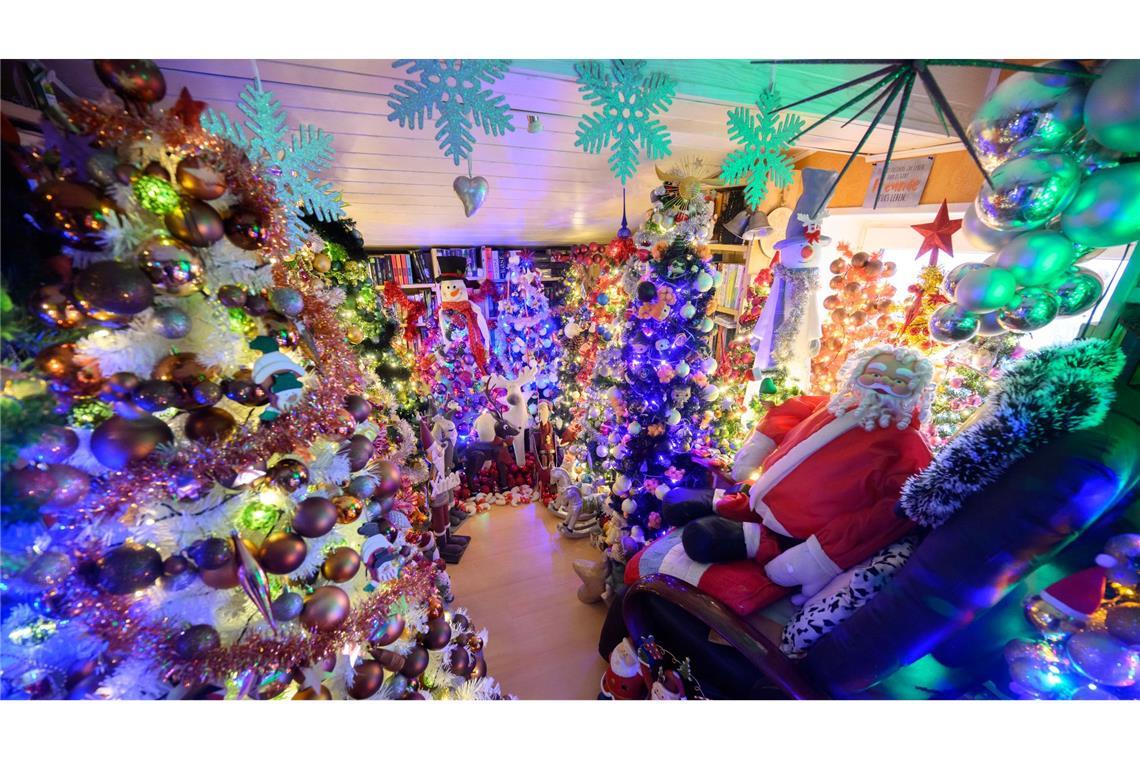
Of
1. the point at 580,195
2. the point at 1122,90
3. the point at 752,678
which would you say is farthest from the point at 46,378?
the point at 580,195

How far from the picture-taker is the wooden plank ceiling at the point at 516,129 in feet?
3.76

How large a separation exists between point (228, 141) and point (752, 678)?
222 cm

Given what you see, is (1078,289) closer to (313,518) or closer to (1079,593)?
(1079,593)

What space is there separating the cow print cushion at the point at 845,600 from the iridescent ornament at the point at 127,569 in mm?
1768

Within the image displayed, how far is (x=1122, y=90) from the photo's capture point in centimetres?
70

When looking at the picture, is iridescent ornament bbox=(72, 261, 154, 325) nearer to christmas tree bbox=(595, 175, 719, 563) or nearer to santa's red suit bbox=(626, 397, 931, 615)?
santa's red suit bbox=(626, 397, 931, 615)

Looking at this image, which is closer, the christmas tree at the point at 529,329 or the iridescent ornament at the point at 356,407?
the iridescent ornament at the point at 356,407

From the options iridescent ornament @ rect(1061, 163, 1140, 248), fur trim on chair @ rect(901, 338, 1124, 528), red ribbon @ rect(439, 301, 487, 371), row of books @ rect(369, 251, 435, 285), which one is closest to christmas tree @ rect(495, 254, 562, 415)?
red ribbon @ rect(439, 301, 487, 371)

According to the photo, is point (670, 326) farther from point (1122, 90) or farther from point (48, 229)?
point (48, 229)

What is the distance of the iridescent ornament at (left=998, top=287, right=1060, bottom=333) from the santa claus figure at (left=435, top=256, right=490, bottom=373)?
377cm

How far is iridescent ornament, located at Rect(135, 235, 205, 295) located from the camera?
→ 685 millimetres

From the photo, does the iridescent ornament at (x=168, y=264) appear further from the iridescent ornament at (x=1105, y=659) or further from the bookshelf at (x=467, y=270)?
the bookshelf at (x=467, y=270)

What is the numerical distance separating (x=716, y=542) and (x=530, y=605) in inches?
61.7

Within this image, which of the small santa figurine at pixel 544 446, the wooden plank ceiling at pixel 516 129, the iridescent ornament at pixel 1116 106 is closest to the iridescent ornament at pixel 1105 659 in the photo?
the iridescent ornament at pixel 1116 106
